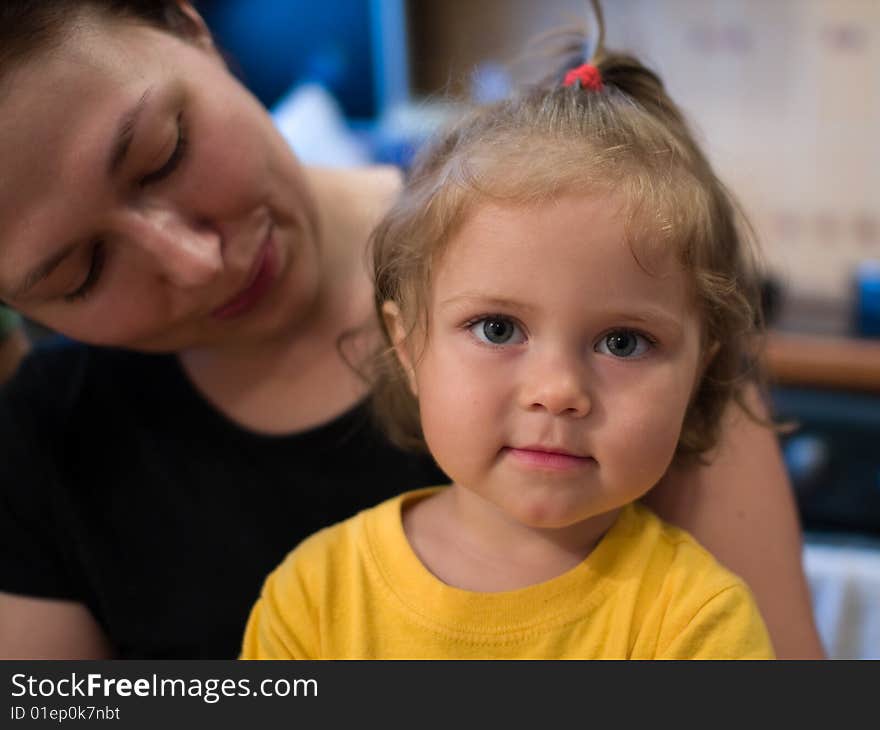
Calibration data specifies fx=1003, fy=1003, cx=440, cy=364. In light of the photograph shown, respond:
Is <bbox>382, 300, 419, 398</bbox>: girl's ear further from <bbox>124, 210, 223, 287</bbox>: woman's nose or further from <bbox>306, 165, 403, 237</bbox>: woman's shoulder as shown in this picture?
<bbox>306, 165, 403, 237</bbox>: woman's shoulder

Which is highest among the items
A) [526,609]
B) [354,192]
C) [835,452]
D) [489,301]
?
[354,192]

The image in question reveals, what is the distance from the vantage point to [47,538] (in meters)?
1.12

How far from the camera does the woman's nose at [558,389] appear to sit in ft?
2.39

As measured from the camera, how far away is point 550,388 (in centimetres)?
73

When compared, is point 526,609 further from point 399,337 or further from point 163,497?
point 163,497

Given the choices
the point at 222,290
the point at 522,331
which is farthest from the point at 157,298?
the point at 522,331

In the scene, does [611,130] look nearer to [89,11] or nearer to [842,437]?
[89,11]

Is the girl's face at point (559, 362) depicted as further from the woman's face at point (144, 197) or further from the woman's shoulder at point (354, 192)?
the woman's shoulder at point (354, 192)

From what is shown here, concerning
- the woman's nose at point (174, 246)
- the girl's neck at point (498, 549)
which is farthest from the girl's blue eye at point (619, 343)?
the woman's nose at point (174, 246)

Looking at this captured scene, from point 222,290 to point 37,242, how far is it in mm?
182

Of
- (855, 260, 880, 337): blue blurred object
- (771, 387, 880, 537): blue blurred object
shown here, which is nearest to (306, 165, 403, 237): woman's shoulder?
(771, 387, 880, 537): blue blurred object

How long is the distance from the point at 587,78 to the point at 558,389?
0.32m

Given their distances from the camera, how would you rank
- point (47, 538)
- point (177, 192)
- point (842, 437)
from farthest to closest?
1. point (842, 437)
2. point (47, 538)
3. point (177, 192)

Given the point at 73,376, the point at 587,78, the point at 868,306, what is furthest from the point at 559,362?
the point at 868,306
